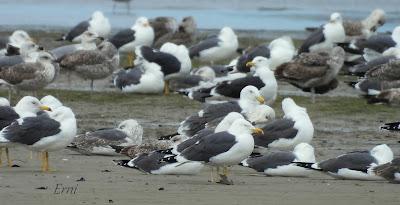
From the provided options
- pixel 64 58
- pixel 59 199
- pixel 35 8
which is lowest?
pixel 59 199

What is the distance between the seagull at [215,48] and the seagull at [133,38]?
1.57 metres

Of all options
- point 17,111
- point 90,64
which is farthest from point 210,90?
point 17,111

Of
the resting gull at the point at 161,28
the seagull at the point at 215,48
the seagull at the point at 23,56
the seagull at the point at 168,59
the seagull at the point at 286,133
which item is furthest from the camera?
the resting gull at the point at 161,28

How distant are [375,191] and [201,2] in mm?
31885

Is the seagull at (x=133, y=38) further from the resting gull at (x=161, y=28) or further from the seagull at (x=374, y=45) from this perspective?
the seagull at (x=374, y=45)

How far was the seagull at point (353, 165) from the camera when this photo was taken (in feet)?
37.6

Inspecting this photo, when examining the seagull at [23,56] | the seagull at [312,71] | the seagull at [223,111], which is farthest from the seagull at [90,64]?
the seagull at [223,111]

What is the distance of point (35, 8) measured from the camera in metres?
37.8

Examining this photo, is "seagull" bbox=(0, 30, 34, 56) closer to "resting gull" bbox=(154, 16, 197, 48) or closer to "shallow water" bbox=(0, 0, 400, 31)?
"resting gull" bbox=(154, 16, 197, 48)

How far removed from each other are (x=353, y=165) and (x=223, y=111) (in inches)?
119

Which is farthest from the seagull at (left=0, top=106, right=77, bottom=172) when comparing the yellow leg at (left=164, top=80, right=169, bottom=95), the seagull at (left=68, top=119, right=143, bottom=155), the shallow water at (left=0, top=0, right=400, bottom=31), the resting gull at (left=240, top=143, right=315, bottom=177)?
the shallow water at (left=0, top=0, right=400, bottom=31)

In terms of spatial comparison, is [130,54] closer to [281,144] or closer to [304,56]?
[304,56]

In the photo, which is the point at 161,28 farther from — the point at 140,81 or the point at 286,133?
the point at 286,133

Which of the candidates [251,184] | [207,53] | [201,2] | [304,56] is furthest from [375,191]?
[201,2]
